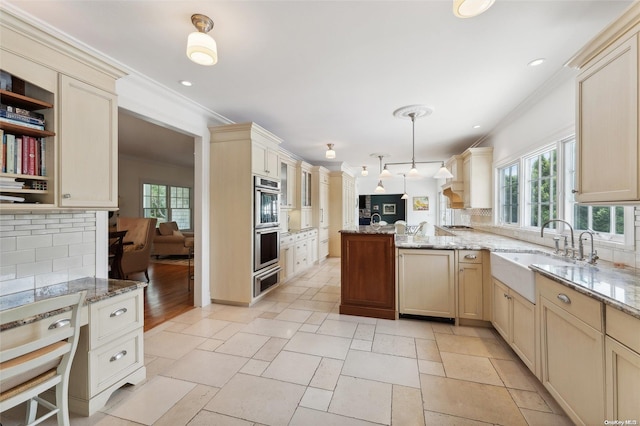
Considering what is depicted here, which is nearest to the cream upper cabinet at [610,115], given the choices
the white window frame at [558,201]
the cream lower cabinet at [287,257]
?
the white window frame at [558,201]

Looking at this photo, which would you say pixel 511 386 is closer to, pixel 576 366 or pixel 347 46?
pixel 576 366

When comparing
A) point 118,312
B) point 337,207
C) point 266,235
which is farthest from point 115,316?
point 337,207

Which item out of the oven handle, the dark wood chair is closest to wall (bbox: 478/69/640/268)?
the oven handle

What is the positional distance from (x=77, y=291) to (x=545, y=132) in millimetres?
4457

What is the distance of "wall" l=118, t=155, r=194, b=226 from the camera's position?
6.77 meters

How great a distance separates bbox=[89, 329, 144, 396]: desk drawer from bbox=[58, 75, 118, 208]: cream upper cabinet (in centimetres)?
95

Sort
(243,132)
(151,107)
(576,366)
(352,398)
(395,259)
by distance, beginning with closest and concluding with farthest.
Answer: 1. (576,366)
2. (352,398)
3. (151,107)
4. (395,259)
5. (243,132)

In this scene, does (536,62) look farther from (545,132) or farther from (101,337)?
(101,337)

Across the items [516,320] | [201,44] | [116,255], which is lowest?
[516,320]

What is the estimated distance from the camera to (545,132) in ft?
9.66

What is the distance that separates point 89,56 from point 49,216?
3.78 feet

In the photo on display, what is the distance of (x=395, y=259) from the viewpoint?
312 centimetres

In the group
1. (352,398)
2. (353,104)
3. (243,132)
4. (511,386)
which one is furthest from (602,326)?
(243,132)

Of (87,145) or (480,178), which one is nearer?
(87,145)
